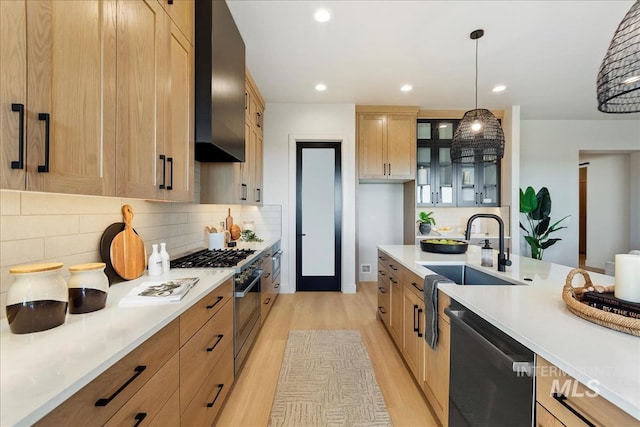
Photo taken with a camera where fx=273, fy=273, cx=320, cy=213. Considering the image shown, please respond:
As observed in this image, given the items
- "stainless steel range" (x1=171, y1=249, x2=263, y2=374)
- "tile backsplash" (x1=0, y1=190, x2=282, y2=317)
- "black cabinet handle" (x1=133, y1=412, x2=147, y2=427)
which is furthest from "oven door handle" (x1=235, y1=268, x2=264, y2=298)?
"black cabinet handle" (x1=133, y1=412, x2=147, y2=427)

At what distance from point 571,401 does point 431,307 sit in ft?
2.89

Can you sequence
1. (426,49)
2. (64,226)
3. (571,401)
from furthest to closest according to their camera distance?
(426,49), (64,226), (571,401)

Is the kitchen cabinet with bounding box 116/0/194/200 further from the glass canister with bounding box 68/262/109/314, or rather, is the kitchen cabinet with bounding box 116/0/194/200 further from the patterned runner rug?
the patterned runner rug

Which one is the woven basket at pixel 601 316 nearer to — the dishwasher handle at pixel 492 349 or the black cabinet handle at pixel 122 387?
the dishwasher handle at pixel 492 349

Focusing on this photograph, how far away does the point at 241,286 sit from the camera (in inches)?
83.4

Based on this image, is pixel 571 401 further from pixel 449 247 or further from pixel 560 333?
pixel 449 247

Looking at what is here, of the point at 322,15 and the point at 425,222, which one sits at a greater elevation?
the point at 322,15

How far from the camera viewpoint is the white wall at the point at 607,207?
5645 millimetres

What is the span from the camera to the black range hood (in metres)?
1.87

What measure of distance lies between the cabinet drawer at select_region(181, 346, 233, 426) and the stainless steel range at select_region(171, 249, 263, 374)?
162 millimetres

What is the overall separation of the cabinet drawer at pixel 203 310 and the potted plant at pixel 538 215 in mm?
5269

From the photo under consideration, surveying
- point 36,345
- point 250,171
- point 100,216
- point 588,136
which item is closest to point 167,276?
point 100,216

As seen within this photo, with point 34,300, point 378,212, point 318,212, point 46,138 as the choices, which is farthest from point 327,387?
point 378,212

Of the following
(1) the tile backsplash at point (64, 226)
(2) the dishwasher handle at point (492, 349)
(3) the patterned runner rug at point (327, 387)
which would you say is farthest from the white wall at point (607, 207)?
(1) the tile backsplash at point (64, 226)
